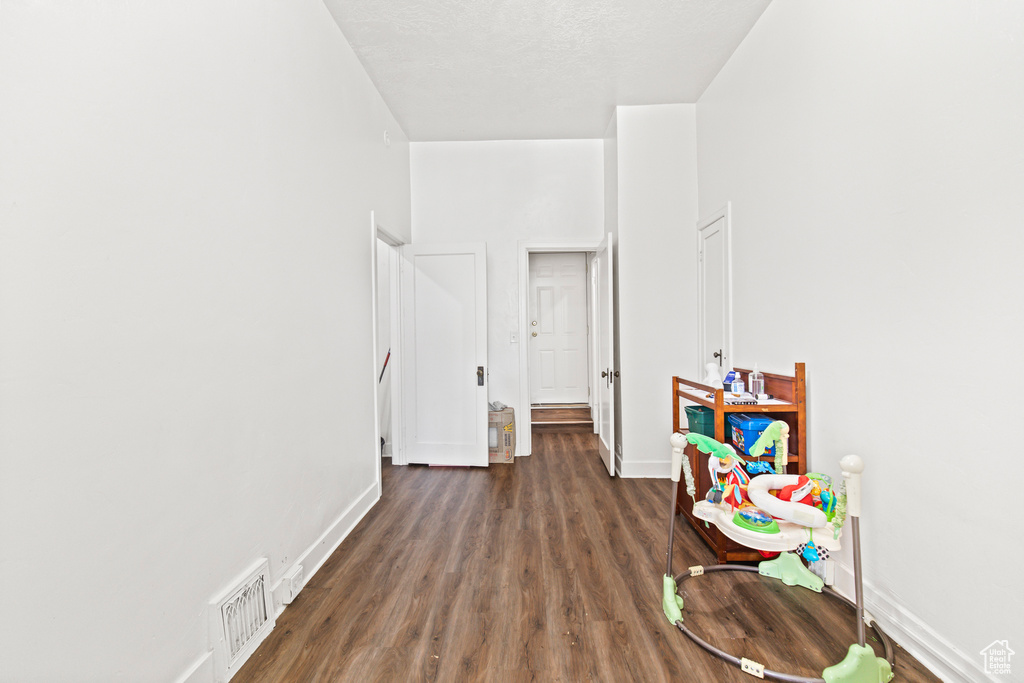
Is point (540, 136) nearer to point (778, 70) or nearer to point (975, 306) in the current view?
point (778, 70)

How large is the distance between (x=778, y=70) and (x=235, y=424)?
10.2ft

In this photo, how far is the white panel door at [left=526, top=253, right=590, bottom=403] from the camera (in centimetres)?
666

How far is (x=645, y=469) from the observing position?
378 cm

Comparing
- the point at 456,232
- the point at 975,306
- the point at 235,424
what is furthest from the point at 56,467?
the point at 456,232

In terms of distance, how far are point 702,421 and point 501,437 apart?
75.7 inches

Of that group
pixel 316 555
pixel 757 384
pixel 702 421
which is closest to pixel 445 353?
pixel 316 555

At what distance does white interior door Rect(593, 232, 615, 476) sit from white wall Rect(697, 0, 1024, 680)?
59.3 inches

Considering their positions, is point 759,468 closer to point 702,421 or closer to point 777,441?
point 777,441

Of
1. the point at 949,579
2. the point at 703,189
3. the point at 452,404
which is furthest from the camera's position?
the point at 452,404

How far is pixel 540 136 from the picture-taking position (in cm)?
433

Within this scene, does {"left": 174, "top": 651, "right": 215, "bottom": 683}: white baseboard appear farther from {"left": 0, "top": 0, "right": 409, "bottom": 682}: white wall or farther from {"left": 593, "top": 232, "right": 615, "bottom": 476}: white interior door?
{"left": 593, "top": 232, "right": 615, "bottom": 476}: white interior door

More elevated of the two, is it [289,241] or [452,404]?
[289,241]

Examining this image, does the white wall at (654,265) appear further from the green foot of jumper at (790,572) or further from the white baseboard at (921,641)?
the white baseboard at (921,641)

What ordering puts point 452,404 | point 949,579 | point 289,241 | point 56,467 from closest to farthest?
point 56,467
point 949,579
point 289,241
point 452,404
